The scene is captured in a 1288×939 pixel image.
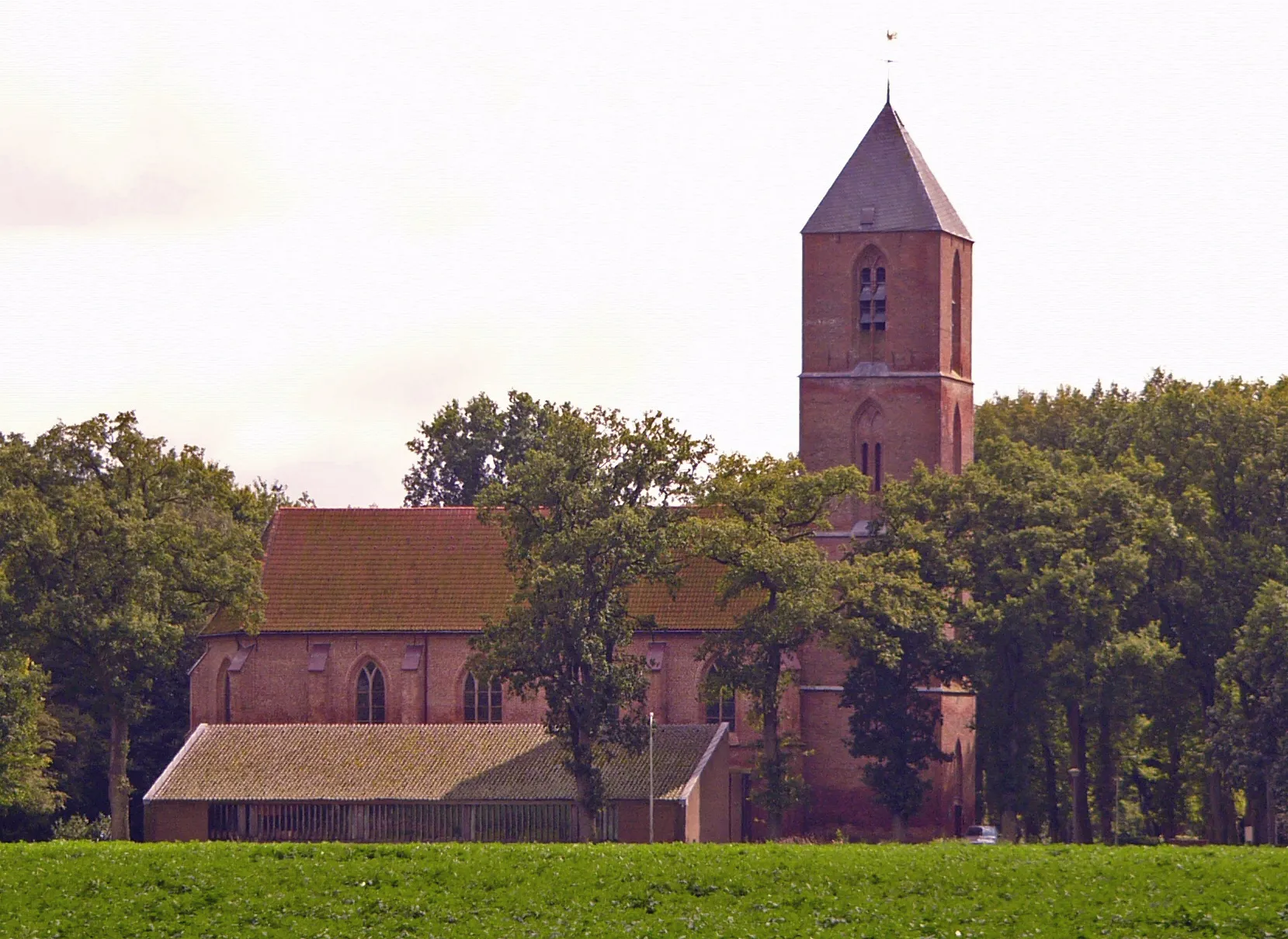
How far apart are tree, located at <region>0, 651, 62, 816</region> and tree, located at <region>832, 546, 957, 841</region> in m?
21.3

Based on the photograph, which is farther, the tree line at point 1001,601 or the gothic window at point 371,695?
the gothic window at point 371,695

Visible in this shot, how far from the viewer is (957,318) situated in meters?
71.9

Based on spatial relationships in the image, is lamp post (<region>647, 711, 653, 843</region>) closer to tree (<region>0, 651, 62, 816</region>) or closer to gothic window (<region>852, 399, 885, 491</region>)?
gothic window (<region>852, 399, 885, 491</region>)

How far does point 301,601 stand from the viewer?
73562 millimetres

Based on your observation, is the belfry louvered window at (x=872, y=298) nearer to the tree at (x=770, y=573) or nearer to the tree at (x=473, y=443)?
the tree at (x=770, y=573)

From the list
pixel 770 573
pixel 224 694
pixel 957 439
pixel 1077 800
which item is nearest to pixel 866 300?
pixel 957 439

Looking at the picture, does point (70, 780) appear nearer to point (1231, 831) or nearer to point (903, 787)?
point (903, 787)

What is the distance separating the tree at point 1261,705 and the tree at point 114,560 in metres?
26.5

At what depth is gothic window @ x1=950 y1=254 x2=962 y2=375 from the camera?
71500mm

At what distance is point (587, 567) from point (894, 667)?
27.3 ft

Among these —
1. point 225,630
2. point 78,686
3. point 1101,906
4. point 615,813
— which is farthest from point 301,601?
point 1101,906

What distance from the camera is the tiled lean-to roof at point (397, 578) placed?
72438 mm

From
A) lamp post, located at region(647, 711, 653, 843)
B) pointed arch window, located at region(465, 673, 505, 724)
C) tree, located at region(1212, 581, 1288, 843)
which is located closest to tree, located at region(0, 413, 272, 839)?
pointed arch window, located at region(465, 673, 505, 724)

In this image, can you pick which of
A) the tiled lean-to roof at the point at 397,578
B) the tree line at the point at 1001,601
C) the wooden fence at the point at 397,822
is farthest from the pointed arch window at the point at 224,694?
the tree line at the point at 1001,601
